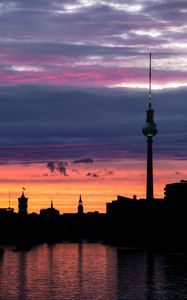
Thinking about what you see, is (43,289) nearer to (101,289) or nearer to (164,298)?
(101,289)

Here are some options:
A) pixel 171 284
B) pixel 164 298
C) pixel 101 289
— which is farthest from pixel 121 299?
pixel 171 284

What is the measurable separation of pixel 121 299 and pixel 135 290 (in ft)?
59.6

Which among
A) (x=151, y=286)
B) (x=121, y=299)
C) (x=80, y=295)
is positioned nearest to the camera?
(x=121, y=299)

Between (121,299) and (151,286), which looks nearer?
(121,299)

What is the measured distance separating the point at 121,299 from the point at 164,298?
9.23m

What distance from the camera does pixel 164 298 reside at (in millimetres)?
171125

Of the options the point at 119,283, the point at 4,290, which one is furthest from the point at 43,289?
the point at 119,283

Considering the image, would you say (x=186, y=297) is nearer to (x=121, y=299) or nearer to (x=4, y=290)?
(x=121, y=299)

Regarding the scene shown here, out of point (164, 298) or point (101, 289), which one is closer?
point (164, 298)

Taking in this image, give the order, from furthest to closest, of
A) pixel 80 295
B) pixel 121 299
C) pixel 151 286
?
pixel 151 286, pixel 80 295, pixel 121 299

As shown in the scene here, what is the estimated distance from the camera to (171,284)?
199875 millimetres

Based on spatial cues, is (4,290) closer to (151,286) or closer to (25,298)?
(25,298)

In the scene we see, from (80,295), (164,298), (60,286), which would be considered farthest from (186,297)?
(60,286)

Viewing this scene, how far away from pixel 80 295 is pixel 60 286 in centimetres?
1936
